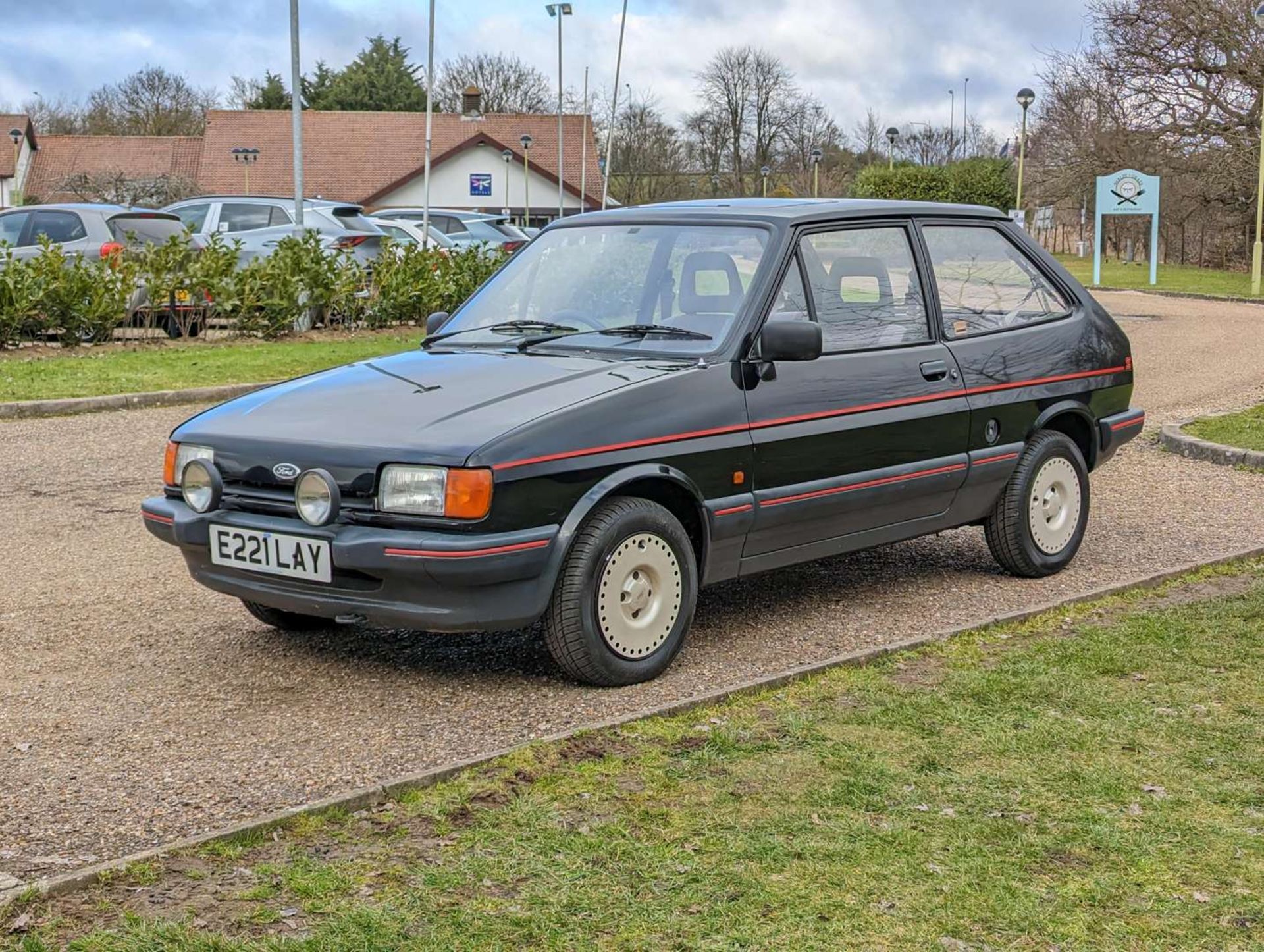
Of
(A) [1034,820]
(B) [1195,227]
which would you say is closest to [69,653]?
(A) [1034,820]

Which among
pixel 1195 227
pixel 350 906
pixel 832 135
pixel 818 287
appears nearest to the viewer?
pixel 350 906

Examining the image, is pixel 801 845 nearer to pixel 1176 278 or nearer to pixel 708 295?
pixel 708 295

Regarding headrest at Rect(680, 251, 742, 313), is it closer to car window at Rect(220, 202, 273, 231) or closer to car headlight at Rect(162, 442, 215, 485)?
car headlight at Rect(162, 442, 215, 485)

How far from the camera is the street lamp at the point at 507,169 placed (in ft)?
219

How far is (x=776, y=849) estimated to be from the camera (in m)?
3.94

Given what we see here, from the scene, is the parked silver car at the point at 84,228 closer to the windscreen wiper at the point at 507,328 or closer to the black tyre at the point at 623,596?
the windscreen wiper at the point at 507,328

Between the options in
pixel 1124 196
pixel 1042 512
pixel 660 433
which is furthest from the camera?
pixel 1124 196

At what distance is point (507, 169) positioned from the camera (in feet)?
219

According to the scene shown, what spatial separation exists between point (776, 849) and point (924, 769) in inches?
31.4

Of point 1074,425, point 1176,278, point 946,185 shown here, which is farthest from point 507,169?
point 1074,425

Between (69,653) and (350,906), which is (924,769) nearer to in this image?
(350,906)

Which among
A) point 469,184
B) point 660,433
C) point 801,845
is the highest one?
point 469,184

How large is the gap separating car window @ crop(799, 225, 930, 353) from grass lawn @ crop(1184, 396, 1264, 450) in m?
5.27

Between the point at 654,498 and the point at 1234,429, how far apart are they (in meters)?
7.80
